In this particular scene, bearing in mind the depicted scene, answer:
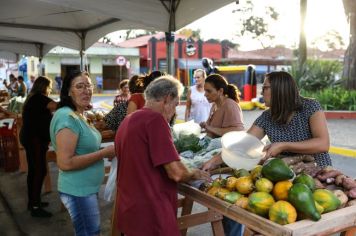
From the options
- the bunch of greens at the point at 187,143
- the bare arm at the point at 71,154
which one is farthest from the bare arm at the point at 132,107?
the bare arm at the point at 71,154

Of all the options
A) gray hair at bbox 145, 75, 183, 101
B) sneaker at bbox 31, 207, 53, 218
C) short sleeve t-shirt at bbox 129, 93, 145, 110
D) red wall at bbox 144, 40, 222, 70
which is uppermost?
red wall at bbox 144, 40, 222, 70

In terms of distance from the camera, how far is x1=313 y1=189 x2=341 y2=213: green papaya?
184 cm

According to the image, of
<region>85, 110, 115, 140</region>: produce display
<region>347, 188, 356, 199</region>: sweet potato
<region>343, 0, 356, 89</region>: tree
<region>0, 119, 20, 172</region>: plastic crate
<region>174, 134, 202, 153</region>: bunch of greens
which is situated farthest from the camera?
<region>343, 0, 356, 89</region>: tree

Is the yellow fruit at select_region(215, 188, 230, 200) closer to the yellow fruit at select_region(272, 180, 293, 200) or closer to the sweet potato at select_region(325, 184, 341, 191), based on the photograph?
the yellow fruit at select_region(272, 180, 293, 200)

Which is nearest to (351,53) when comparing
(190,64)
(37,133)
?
(37,133)

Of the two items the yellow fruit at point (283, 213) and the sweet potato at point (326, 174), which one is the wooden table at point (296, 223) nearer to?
the yellow fruit at point (283, 213)

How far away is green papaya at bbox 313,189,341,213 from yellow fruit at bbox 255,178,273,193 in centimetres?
22

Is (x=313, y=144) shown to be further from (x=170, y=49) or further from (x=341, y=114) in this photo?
(x=341, y=114)

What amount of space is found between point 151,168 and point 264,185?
0.59 meters

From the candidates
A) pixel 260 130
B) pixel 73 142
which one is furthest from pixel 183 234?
pixel 73 142

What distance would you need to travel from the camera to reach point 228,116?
370cm

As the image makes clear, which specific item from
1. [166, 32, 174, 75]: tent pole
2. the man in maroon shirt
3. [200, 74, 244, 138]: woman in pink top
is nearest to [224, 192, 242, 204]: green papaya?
the man in maroon shirt

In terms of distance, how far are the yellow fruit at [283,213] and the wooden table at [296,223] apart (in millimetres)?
29

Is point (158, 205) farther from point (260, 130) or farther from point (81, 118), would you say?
point (260, 130)
